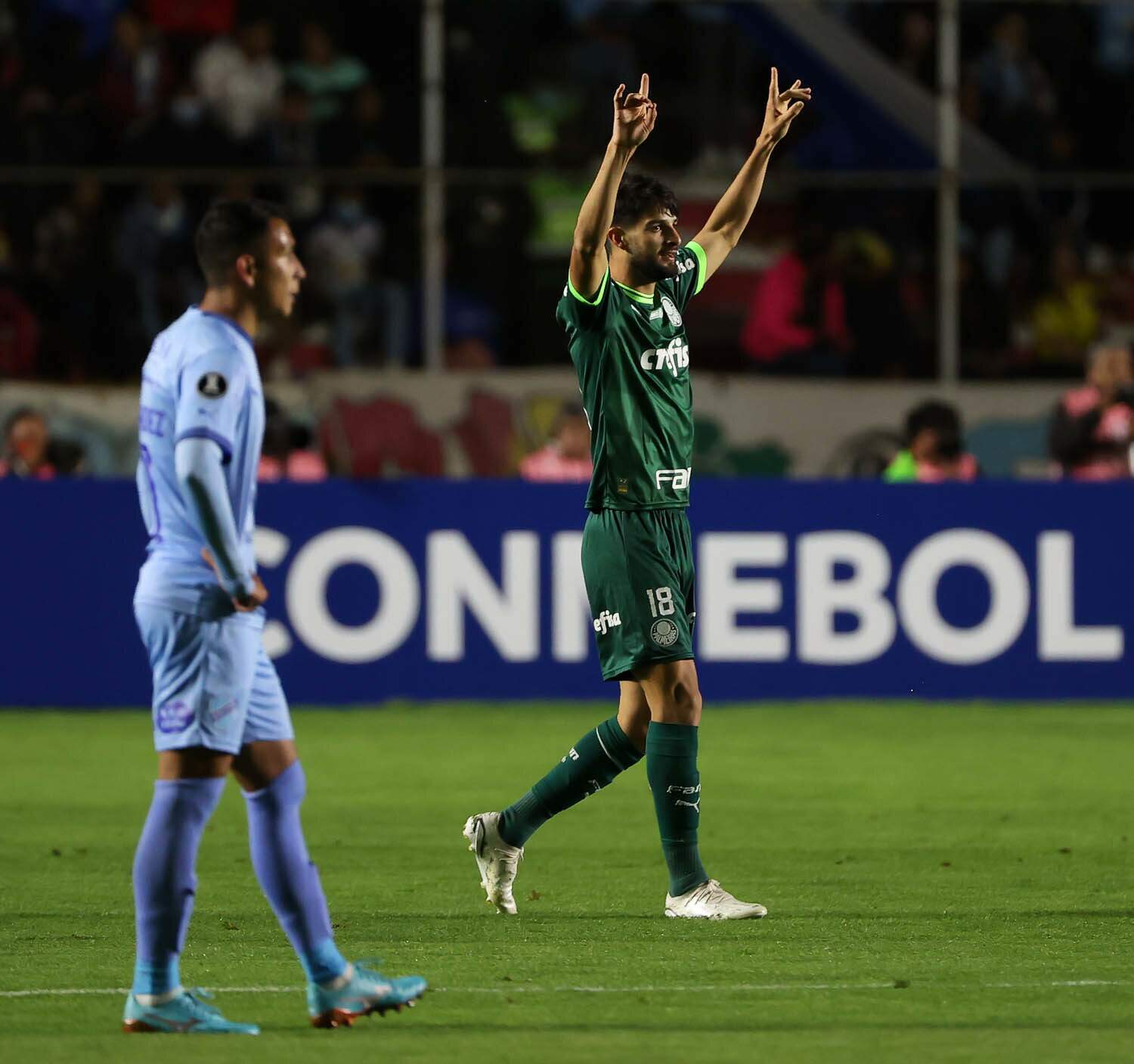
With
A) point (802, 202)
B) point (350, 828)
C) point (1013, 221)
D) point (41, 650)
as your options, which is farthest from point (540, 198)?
point (350, 828)

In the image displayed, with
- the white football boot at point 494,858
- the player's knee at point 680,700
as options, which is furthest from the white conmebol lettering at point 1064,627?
the white football boot at point 494,858

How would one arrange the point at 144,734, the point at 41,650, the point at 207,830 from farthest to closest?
1. the point at 41,650
2. the point at 144,734
3. the point at 207,830

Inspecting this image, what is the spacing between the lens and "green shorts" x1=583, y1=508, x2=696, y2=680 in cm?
723

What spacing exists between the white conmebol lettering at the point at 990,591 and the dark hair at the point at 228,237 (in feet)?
28.3

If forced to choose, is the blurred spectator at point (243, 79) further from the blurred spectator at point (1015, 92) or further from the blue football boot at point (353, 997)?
the blue football boot at point (353, 997)

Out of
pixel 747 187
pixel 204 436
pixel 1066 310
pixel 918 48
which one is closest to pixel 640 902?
pixel 747 187

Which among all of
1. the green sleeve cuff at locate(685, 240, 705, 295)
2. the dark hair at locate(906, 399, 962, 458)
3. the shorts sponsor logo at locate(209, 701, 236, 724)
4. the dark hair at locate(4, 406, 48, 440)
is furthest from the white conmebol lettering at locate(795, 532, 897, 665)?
the shorts sponsor logo at locate(209, 701, 236, 724)

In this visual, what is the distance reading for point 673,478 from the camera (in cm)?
739

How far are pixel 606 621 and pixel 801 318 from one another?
10020 millimetres

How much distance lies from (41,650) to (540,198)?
5.64 m

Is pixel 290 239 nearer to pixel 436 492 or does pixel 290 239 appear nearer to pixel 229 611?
pixel 229 611

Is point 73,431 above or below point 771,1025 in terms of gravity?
above

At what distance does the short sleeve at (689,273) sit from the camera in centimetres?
754

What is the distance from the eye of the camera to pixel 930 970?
20.4 ft
